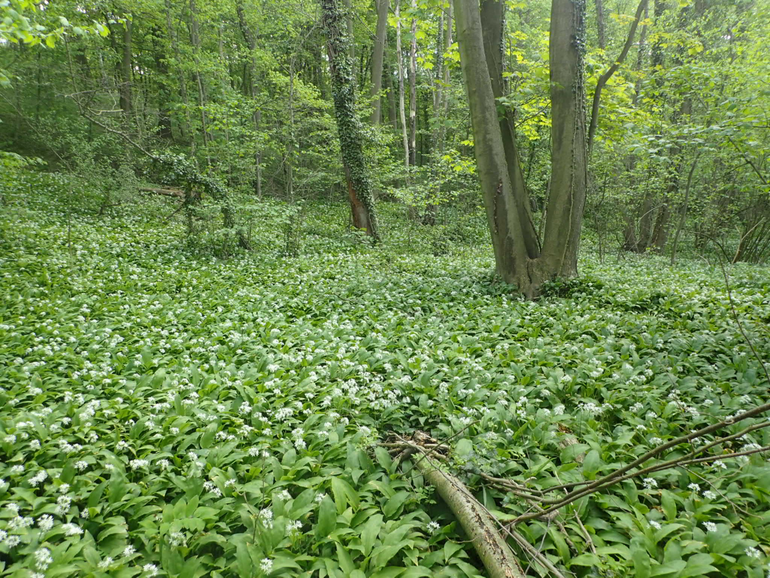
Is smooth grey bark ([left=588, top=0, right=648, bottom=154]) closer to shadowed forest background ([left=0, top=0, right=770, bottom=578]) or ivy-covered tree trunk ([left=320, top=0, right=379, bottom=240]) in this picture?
shadowed forest background ([left=0, top=0, right=770, bottom=578])

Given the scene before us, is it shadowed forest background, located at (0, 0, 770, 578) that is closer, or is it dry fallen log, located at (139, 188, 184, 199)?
shadowed forest background, located at (0, 0, 770, 578)

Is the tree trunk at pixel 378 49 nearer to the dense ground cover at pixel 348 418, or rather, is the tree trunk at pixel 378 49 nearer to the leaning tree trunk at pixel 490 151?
the leaning tree trunk at pixel 490 151

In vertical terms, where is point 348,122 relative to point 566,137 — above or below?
above

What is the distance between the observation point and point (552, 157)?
6.81m

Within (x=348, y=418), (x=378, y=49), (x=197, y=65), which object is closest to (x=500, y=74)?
(x=348, y=418)

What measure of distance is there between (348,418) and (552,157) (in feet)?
18.8

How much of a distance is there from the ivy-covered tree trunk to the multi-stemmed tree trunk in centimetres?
538

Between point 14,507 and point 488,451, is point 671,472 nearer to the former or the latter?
point 488,451

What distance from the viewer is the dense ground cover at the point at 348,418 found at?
2236 millimetres

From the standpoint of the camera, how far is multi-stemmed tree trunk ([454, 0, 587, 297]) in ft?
21.1

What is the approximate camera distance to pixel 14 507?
226 centimetres

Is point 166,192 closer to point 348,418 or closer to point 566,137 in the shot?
point 566,137

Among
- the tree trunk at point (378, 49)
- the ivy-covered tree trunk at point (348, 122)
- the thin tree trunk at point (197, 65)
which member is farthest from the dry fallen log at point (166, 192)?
the tree trunk at point (378, 49)

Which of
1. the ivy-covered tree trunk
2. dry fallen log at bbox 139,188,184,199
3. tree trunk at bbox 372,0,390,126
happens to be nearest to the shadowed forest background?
the ivy-covered tree trunk
